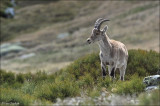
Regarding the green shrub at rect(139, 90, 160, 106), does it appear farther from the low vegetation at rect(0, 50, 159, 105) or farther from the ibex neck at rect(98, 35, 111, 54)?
the ibex neck at rect(98, 35, 111, 54)

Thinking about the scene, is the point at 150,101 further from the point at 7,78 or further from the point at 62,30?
the point at 62,30

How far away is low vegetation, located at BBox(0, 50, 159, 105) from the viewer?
8984 mm

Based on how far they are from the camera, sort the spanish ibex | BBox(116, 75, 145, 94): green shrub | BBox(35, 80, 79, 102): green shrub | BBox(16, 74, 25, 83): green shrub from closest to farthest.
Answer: BBox(116, 75, 145, 94): green shrub → BBox(35, 80, 79, 102): green shrub → the spanish ibex → BBox(16, 74, 25, 83): green shrub

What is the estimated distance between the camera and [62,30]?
2830 inches

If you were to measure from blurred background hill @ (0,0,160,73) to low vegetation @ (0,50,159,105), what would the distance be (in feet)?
65.6

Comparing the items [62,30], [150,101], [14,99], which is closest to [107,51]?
[14,99]

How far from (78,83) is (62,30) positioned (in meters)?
60.1

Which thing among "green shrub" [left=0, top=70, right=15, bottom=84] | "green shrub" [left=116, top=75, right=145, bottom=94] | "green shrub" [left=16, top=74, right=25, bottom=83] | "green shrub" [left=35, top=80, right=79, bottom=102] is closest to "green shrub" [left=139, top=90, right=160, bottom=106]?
"green shrub" [left=116, top=75, right=145, bottom=94]

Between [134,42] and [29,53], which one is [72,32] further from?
[134,42]

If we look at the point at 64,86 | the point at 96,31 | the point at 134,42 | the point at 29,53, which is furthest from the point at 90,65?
the point at 29,53

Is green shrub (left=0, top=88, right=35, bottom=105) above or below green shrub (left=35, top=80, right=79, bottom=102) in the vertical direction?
below

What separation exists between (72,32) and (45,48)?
11850 mm

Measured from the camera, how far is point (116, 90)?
9.11m

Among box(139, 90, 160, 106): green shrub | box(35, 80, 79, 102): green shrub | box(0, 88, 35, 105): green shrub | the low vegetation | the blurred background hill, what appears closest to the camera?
box(139, 90, 160, 106): green shrub
